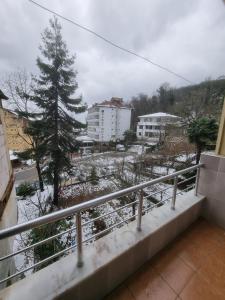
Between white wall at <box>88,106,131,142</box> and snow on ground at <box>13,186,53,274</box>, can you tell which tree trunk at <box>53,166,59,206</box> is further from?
white wall at <box>88,106,131,142</box>

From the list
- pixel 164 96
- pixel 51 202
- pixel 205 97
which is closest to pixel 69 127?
pixel 51 202

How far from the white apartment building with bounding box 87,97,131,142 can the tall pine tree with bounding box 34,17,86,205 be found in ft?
55.1

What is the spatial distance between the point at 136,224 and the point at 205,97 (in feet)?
36.0

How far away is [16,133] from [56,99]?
10.5 feet

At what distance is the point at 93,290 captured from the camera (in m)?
0.96

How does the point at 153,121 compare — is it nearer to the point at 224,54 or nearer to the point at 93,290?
the point at 224,54

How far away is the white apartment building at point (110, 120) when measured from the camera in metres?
25.7

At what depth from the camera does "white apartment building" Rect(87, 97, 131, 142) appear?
25.7 meters

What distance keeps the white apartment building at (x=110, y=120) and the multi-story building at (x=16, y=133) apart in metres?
16.3

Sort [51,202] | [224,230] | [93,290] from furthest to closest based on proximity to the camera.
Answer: [51,202], [224,230], [93,290]

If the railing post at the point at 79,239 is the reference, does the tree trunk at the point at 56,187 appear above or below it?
below

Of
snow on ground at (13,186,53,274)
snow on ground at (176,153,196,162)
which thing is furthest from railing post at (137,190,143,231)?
snow on ground at (176,153,196,162)

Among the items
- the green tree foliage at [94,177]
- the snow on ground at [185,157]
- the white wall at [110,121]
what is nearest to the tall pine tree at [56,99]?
the green tree foliage at [94,177]

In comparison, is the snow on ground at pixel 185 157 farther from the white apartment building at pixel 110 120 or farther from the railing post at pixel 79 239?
the white apartment building at pixel 110 120
